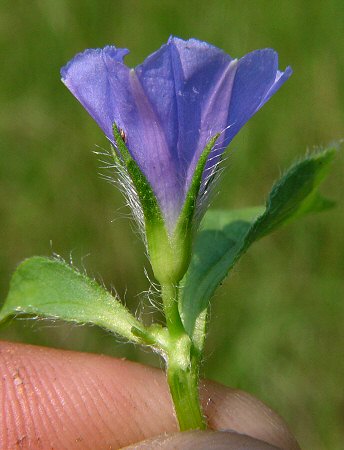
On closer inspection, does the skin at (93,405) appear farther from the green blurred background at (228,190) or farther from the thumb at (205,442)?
the green blurred background at (228,190)

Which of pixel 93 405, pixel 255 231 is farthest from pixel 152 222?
pixel 93 405

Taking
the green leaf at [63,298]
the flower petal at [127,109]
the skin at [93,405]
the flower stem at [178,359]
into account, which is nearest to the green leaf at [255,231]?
the flower stem at [178,359]

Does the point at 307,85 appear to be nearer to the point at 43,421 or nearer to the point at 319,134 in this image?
the point at 319,134

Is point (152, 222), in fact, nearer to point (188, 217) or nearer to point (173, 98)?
point (188, 217)

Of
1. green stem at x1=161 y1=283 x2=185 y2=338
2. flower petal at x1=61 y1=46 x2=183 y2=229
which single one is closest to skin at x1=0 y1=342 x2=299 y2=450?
green stem at x1=161 y1=283 x2=185 y2=338

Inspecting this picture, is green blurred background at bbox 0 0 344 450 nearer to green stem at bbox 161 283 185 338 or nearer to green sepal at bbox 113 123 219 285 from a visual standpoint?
green stem at bbox 161 283 185 338

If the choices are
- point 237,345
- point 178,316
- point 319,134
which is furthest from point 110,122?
point 319,134
